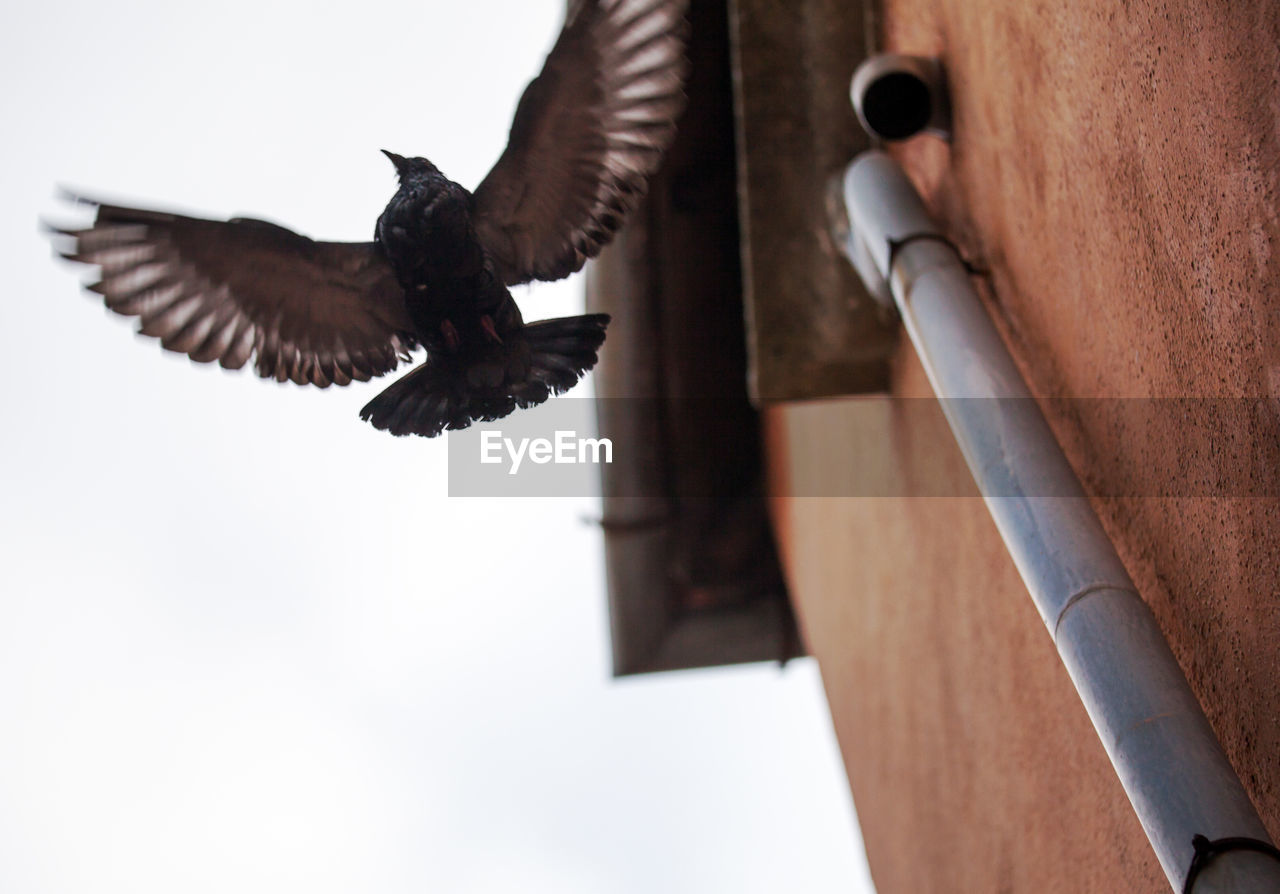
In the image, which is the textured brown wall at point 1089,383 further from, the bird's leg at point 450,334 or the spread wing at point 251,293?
the spread wing at point 251,293

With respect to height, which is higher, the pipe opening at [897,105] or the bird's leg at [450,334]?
the pipe opening at [897,105]

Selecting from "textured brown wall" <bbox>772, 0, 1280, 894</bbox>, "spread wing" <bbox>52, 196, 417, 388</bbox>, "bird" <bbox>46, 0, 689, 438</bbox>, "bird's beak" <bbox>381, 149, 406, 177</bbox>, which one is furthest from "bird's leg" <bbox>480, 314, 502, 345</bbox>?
"textured brown wall" <bbox>772, 0, 1280, 894</bbox>

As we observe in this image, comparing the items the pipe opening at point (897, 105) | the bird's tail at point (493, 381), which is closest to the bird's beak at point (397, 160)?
the bird's tail at point (493, 381)

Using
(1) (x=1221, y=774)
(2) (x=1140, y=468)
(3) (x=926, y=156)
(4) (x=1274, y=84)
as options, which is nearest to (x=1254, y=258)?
(4) (x=1274, y=84)

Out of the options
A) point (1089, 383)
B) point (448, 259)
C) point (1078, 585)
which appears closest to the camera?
point (448, 259)

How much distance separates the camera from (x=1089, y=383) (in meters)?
2.84

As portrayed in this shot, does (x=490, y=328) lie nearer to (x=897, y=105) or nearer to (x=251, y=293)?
(x=251, y=293)

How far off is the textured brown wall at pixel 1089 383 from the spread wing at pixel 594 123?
1.00m

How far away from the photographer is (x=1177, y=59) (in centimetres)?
218

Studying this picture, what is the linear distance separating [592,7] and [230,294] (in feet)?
2.81

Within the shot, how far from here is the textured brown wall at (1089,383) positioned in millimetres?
2016

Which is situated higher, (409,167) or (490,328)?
(409,167)

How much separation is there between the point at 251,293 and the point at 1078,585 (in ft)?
5.96

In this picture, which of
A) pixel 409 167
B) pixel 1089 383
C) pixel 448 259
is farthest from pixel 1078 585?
pixel 409 167
